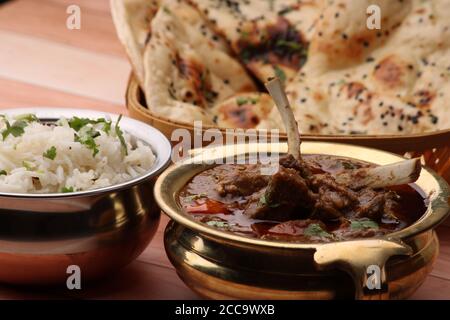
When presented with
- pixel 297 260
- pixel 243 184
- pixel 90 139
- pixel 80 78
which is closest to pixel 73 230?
pixel 90 139

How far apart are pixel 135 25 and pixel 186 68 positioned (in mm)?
206

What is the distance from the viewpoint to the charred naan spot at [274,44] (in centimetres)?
286

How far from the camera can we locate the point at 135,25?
271 centimetres

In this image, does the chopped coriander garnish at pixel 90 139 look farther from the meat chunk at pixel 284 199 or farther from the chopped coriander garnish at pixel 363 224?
the chopped coriander garnish at pixel 363 224

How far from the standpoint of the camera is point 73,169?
1896mm

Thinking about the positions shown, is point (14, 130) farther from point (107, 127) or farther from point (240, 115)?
point (240, 115)

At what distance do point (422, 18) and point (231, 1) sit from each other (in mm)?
658

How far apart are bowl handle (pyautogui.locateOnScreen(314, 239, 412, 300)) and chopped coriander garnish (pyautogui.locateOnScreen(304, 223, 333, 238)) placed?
0.25ft

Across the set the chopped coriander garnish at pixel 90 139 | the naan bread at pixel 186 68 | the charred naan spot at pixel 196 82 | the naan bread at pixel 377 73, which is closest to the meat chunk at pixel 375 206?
the chopped coriander garnish at pixel 90 139

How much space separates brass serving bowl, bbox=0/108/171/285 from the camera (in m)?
1.79

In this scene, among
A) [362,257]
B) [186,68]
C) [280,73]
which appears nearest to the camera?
[362,257]

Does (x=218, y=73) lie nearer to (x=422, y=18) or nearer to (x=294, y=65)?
(x=294, y=65)

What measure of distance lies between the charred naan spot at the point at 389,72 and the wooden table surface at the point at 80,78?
0.49m

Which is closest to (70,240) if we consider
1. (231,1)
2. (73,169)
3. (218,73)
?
(73,169)
